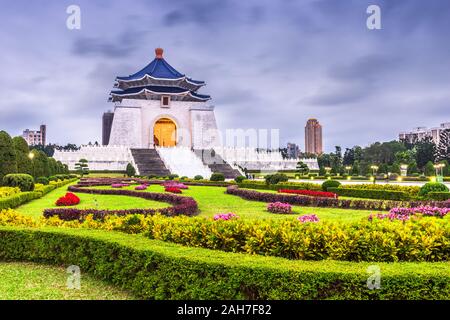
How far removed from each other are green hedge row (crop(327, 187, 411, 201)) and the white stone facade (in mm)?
34845

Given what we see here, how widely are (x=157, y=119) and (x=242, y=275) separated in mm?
48080

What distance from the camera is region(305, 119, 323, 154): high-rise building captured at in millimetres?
126750

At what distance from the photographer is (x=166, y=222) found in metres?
5.89

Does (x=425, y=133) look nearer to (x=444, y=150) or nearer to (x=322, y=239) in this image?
(x=444, y=150)

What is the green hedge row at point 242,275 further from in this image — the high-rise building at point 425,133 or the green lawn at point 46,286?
the high-rise building at point 425,133

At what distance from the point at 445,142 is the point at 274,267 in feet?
202

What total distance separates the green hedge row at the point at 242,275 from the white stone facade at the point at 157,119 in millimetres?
44789

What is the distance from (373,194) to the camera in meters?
14.6

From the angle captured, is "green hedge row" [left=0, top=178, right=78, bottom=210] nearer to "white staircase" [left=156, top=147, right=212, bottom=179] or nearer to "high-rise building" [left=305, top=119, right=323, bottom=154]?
"white staircase" [left=156, top=147, right=212, bottom=179]

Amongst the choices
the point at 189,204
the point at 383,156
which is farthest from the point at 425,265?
the point at 383,156

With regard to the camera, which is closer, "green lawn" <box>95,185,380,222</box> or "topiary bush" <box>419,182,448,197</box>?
"green lawn" <box>95,185,380,222</box>

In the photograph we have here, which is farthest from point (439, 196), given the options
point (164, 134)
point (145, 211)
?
point (164, 134)

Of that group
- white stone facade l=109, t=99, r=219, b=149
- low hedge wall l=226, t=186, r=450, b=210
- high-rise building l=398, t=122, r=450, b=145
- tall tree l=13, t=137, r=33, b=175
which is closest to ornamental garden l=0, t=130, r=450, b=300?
low hedge wall l=226, t=186, r=450, b=210
